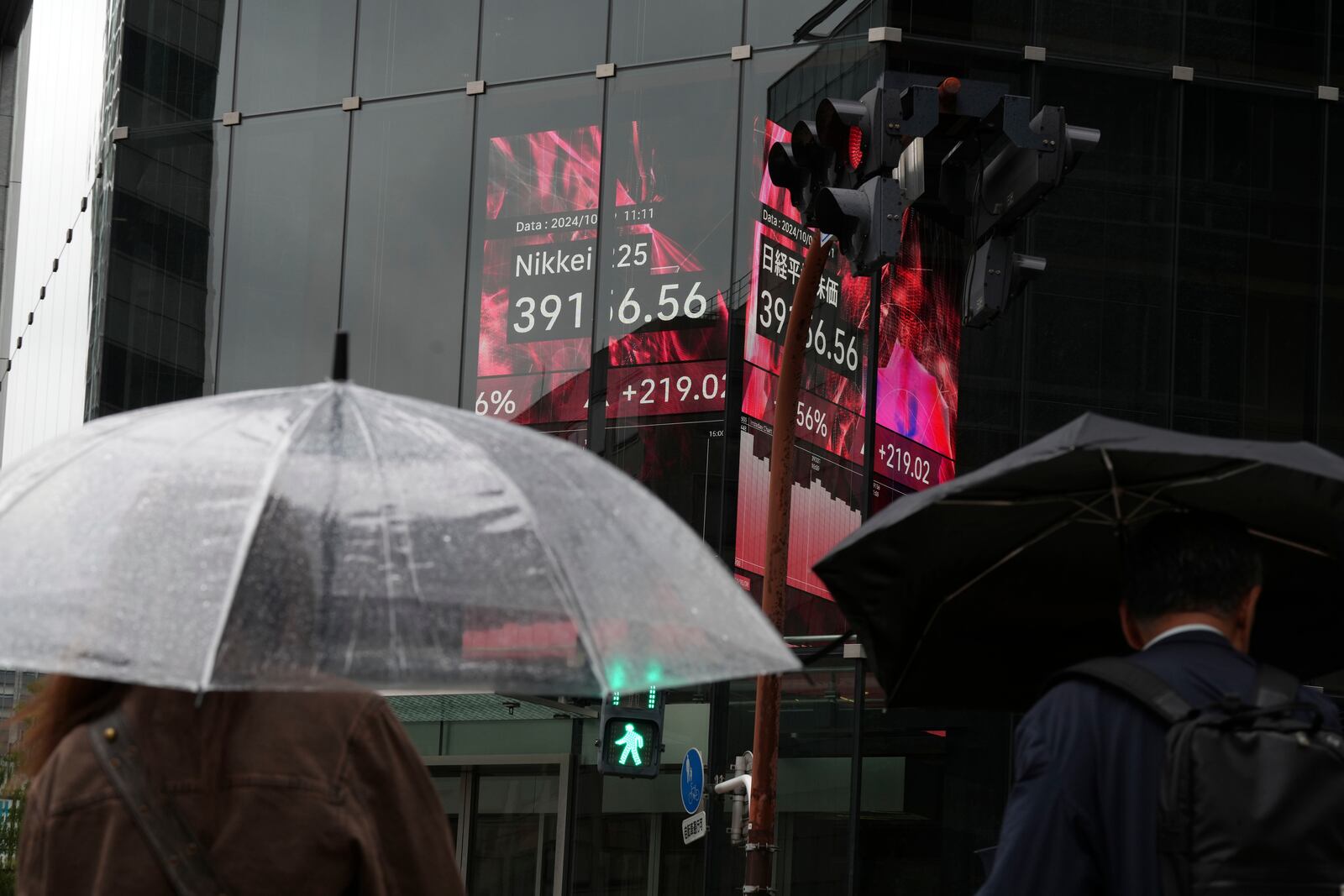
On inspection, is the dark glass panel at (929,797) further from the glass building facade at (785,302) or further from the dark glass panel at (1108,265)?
the dark glass panel at (1108,265)

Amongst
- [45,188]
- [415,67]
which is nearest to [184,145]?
[415,67]

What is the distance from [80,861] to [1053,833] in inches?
60.4

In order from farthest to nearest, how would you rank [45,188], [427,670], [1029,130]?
[45,188] → [1029,130] → [427,670]

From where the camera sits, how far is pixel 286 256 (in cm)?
2294

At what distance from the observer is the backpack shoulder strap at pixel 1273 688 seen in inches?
119

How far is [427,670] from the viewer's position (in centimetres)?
271

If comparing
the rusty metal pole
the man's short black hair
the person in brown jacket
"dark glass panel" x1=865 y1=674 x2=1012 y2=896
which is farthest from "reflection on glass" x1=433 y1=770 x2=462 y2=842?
the person in brown jacket

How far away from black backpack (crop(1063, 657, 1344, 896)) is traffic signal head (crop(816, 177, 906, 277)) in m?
5.77

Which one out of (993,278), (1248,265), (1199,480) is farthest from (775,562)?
(1248,265)

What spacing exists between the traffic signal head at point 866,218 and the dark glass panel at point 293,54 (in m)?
15.3

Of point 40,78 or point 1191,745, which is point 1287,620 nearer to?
point 1191,745

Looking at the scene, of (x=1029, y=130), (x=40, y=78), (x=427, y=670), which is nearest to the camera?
(x=427, y=670)

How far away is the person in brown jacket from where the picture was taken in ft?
8.95

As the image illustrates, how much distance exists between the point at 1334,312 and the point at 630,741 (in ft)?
33.0
